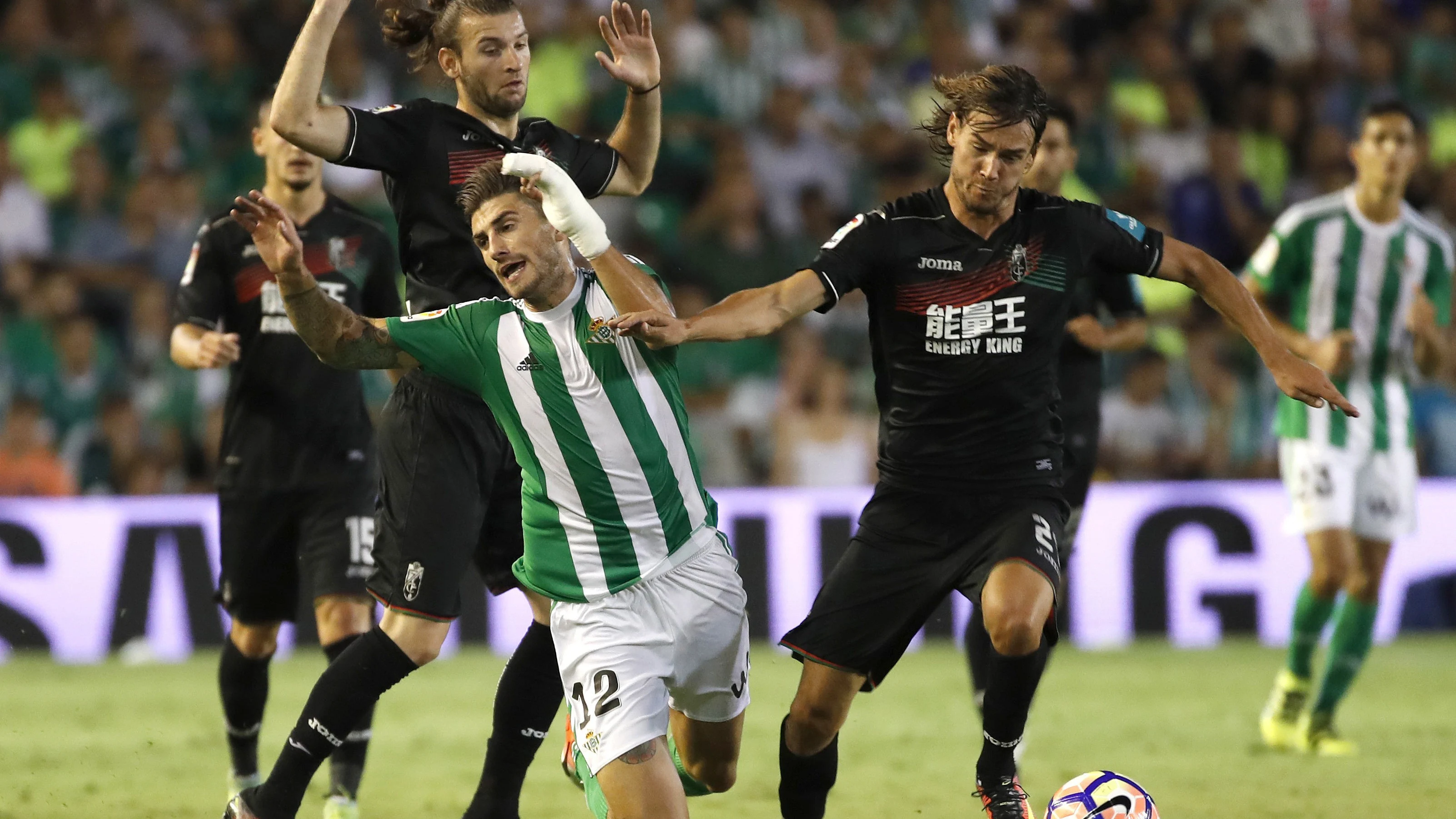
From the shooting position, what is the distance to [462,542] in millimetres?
5113

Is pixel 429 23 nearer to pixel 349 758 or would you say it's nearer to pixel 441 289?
pixel 441 289

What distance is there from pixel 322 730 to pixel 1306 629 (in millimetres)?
4552

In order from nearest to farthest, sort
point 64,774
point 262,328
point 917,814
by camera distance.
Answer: point 917,814
point 262,328
point 64,774

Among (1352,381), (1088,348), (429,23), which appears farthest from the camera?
(1352,381)

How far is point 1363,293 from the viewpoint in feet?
25.1

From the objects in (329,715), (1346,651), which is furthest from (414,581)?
(1346,651)

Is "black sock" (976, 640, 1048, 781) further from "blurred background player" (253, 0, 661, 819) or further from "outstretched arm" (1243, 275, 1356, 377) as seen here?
"outstretched arm" (1243, 275, 1356, 377)

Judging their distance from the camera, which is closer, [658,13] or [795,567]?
[795,567]

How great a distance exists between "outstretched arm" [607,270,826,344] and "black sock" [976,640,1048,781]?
1.17 m

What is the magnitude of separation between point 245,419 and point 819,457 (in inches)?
225

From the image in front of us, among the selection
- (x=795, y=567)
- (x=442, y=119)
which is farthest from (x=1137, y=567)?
(x=442, y=119)

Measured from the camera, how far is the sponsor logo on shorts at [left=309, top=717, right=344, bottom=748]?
16.1 ft

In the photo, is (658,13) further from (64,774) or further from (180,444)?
(64,774)

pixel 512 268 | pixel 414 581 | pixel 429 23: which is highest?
pixel 429 23
